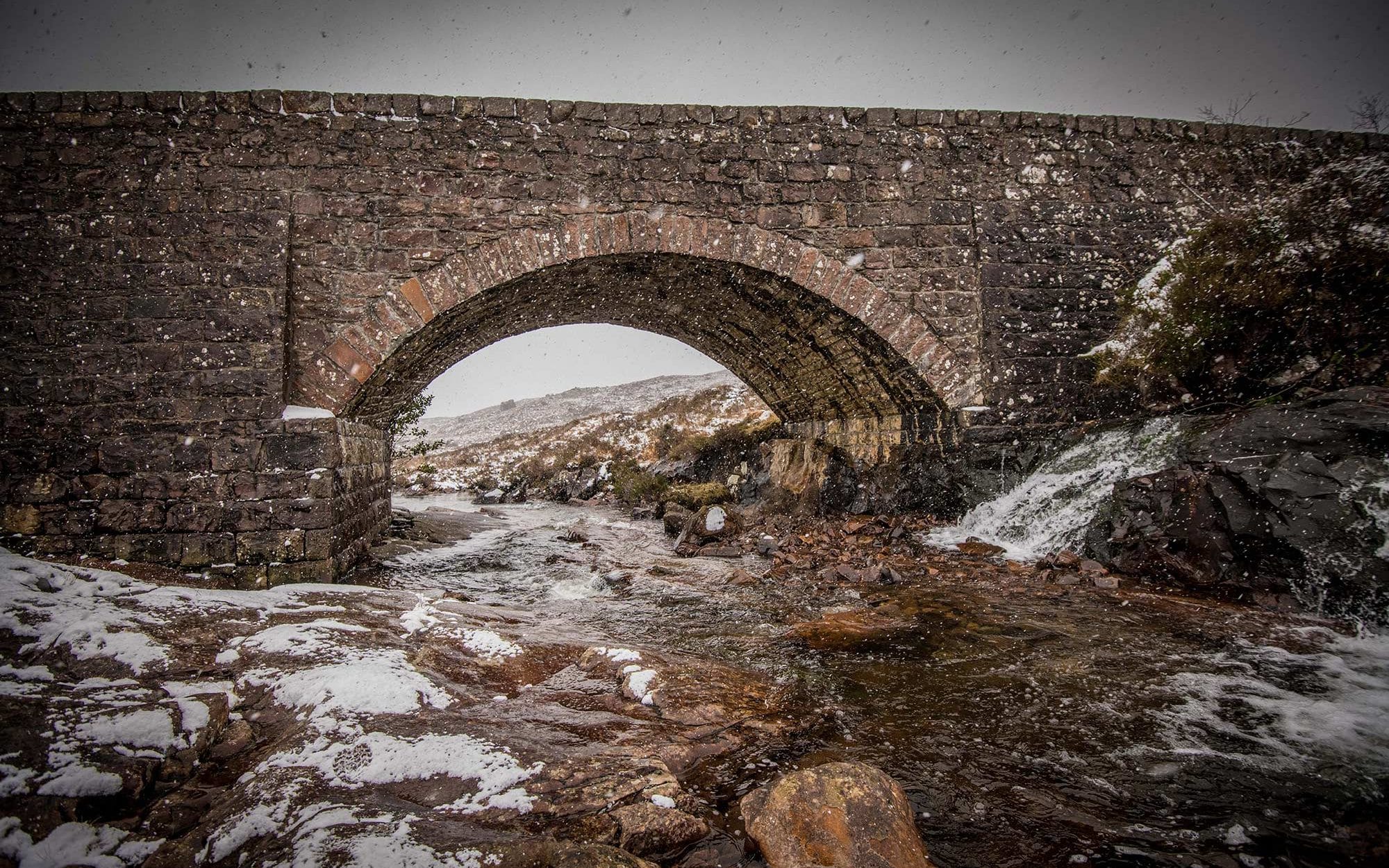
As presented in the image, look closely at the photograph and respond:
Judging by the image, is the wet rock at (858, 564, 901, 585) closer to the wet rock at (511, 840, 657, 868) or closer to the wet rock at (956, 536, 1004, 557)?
the wet rock at (956, 536, 1004, 557)

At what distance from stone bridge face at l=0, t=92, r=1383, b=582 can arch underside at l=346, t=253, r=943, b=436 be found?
7cm

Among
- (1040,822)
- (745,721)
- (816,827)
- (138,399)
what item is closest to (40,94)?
(138,399)

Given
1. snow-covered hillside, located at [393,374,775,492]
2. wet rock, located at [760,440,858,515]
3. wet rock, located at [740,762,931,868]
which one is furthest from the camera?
snow-covered hillside, located at [393,374,775,492]

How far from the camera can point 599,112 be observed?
579 cm

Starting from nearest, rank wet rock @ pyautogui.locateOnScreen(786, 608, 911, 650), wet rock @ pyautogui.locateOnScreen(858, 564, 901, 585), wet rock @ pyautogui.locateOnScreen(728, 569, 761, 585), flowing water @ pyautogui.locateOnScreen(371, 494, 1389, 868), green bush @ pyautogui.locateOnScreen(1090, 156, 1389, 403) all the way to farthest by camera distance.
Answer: flowing water @ pyautogui.locateOnScreen(371, 494, 1389, 868), wet rock @ pyautogui.locateOnScreen(786, 608, 911, 650), green bush @ pyautogui.locateOnScreen(1090, 156, 1389, 403), wet rock @ pyautogui.locateOnScreen(858, 564, 901, 585), wet rock @ pyautogui.locateOnScreen(728, 569, 761, 585)

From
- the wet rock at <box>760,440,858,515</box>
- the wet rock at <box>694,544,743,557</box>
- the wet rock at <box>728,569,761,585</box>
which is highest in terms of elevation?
the wet rock at <box>760,440,858,515</box>

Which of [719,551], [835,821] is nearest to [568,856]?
[835,821]

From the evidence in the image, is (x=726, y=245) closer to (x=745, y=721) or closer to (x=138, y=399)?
(x=745, y=721)

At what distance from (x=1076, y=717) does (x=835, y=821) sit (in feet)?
5.25

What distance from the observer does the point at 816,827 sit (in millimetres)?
1636

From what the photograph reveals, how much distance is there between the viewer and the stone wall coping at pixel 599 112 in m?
5.13

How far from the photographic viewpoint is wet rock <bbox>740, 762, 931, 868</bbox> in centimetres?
158

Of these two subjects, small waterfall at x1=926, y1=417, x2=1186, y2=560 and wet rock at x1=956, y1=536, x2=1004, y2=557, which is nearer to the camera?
small waterfall at x1=926, y1=417, x2=1186, y2=560

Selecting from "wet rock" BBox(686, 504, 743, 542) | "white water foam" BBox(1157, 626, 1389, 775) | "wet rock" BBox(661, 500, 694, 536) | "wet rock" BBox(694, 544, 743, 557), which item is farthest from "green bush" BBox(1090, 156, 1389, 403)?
"wet rock" BBox(661, 500, 694, 536)
